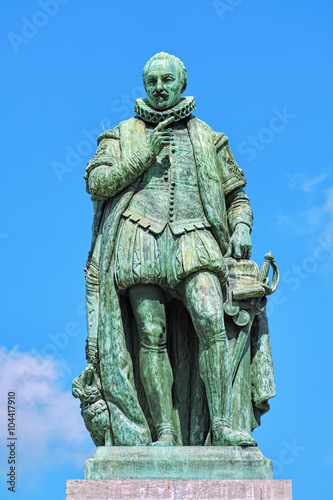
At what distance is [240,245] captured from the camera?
14031 millimetres

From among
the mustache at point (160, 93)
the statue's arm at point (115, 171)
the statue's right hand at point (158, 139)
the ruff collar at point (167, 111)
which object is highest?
the mustache at point (160, 93)

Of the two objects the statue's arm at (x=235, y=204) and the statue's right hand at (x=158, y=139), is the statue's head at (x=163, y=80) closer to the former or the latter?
the statue's right hand at (x=158, y=139)

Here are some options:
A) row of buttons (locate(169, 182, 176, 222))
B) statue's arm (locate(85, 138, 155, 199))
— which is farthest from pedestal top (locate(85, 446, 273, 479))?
statue's arm (locate(85, 138, 155, 199))

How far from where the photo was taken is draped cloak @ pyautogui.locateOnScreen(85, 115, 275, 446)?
13.5 metres

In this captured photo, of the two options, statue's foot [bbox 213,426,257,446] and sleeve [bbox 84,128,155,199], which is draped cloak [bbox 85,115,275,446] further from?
statue's foot [bbox 213,426,257,446]

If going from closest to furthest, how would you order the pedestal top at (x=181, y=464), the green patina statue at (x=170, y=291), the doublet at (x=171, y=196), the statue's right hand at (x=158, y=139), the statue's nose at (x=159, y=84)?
the pedestal top at (x=181, y=464) → the green patina statue at (x=170, y=291) → the doublet at (x=171, y=196) → the statue's right hand at (x=158, y=139) → the statue's nose at (x=159, y=84)

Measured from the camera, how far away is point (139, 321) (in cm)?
1355

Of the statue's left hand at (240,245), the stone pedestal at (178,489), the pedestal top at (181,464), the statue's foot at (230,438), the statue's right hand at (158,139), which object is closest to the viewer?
the stone pedestal at (178,489)

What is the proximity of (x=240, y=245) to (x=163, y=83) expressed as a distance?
6.73 ft

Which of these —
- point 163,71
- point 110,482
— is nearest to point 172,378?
point 110,482

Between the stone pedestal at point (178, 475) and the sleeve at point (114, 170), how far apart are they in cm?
288

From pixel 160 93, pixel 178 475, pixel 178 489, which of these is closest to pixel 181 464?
pixel 178 475

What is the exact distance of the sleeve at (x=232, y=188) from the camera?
47.0ft

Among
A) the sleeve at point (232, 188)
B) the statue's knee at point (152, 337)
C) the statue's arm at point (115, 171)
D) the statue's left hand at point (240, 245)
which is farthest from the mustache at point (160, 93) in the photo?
the statue's knee at point (152, 337)
